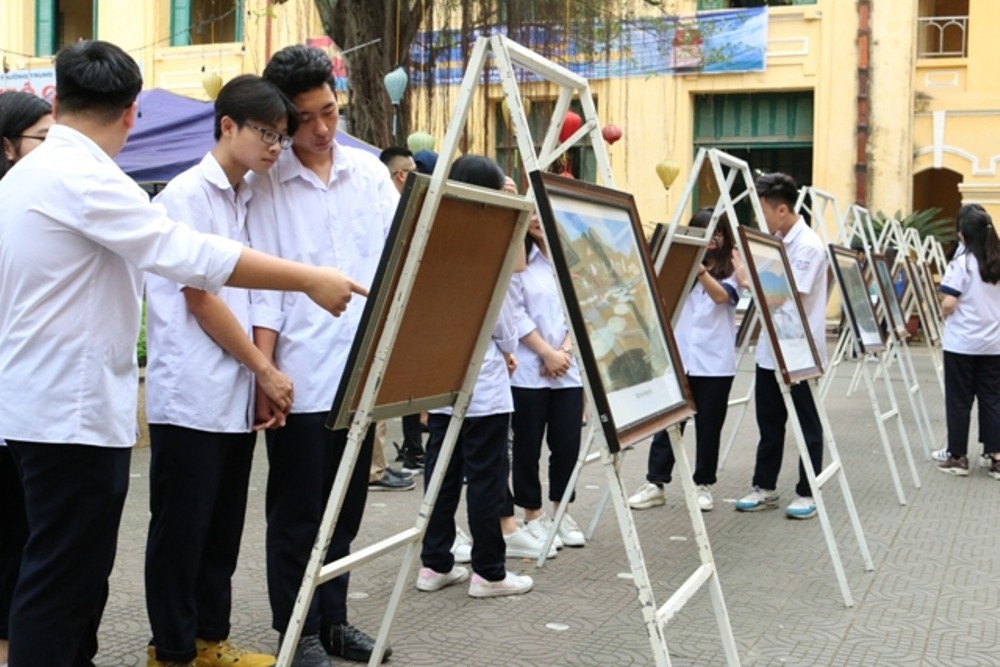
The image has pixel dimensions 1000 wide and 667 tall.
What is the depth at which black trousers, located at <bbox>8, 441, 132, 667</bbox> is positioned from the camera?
3.16 metres

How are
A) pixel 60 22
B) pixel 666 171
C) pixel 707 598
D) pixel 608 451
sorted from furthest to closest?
1. pixel 60 22
2. pixel 666 171
3. pixel 707 598
4. pixel 608 451

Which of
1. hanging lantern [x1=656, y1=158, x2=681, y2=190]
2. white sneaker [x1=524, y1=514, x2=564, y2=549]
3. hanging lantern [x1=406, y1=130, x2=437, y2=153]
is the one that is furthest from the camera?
hanging lantern [x1=656, y1=158, x2=681, y2=190]

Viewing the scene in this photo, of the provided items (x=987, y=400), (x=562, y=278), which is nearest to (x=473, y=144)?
(x=987, y=400)

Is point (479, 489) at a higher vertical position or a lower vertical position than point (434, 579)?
higher

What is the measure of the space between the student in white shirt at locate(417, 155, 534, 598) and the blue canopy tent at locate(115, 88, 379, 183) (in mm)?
4444

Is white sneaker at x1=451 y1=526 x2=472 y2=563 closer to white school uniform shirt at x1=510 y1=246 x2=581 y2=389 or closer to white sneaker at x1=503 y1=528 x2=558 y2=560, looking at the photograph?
white sneaker at x1=503 y1=528 x2=558 y2=560

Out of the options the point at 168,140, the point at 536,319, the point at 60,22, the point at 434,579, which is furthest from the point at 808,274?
the point at 60,22

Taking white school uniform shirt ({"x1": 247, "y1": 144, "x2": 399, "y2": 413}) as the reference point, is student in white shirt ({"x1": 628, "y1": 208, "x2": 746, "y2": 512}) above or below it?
below

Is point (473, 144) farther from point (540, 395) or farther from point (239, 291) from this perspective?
point (239, 291)

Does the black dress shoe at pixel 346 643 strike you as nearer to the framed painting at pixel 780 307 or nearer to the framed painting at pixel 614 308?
the framed painting at pixel 614 308

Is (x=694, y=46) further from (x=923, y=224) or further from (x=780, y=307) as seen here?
(x=780, y=307)

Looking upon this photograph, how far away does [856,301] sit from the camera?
8.22 m

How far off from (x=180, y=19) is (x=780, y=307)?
20522mm

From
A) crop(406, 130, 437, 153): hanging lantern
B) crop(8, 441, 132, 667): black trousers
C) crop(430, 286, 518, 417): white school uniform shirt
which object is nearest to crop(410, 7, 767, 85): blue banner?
crop(406, 130, 437, 153): hanging lantern
